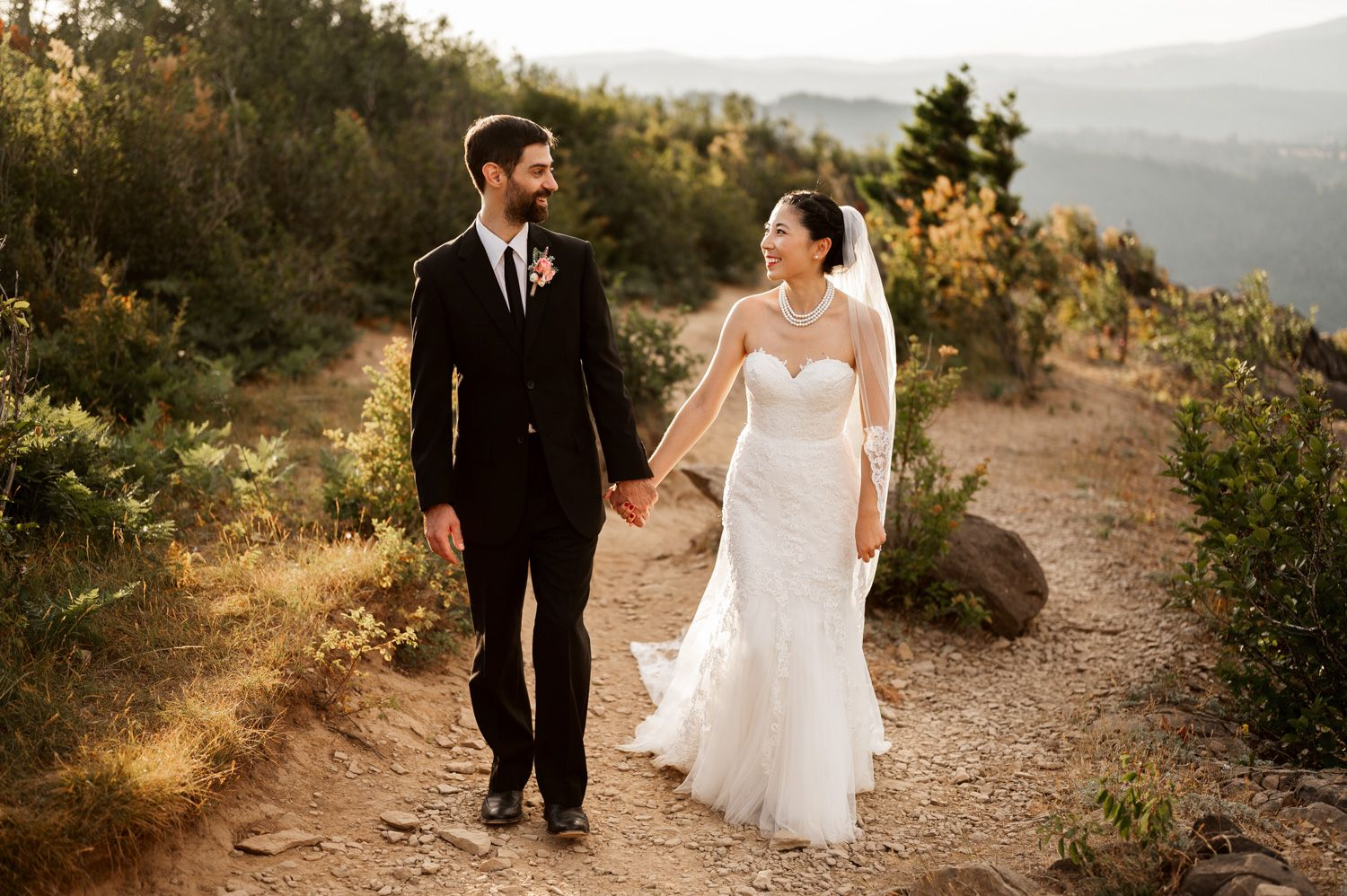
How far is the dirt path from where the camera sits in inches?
139

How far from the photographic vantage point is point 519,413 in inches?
136

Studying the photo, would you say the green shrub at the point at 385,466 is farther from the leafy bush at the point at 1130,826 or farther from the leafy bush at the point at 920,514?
the leafy bush at the point at 1130,826

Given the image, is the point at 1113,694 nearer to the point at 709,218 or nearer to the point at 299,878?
the point at 299,878

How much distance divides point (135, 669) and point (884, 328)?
3346mm

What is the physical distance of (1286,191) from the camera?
42844 mm

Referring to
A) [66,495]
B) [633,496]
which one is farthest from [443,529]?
[66,495]

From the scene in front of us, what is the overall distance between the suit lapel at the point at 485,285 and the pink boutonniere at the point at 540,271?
11cm

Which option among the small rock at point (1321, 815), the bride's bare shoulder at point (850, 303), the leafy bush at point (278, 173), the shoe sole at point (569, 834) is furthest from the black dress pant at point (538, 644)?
the leafy bush at point (278, 173)

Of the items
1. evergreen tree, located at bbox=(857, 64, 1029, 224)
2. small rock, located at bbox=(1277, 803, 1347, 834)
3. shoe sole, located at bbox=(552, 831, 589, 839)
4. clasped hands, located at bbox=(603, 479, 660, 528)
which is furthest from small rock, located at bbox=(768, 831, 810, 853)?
evergreen tree, located at bbox=(857, 64, 1029, 224)

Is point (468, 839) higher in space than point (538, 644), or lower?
lower

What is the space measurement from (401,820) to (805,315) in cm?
254

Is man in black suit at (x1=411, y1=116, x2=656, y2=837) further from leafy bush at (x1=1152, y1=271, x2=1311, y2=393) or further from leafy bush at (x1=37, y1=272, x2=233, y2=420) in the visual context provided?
leafy bush at (x1=1152, y1=271, x2=1311, y2=393)

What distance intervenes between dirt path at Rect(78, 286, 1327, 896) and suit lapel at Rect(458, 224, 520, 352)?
6.00 feet

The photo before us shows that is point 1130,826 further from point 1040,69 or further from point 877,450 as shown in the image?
point 1040,69
